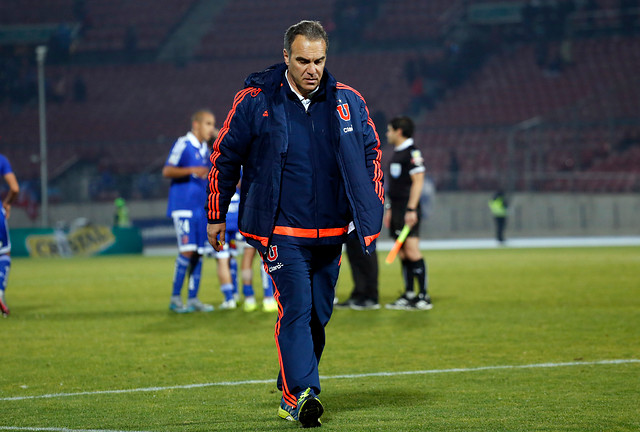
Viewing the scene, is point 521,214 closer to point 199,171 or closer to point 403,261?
point 403,261

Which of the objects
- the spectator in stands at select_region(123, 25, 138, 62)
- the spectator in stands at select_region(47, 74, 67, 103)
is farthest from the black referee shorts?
the spectator in stands at select_region(123, 25, 138, 62)

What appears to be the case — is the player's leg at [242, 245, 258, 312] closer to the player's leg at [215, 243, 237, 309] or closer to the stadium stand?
the player's leg at [215, 243, 237, 309]

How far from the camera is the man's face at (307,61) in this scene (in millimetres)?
4730

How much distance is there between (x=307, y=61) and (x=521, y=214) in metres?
26.9

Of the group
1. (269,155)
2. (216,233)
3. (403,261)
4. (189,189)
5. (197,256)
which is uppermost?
(269,155)

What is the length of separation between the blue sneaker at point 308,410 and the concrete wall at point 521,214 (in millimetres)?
26500

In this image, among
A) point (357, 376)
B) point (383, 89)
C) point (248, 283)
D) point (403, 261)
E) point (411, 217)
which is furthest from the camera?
point (383, 89)

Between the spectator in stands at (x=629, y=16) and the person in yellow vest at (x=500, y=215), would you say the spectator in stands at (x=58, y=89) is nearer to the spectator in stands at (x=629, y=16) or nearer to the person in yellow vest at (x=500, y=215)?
the person in yellow vest at (x=500, y=215)

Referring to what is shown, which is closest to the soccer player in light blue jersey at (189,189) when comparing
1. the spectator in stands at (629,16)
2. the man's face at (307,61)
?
the man's face at (307,61)

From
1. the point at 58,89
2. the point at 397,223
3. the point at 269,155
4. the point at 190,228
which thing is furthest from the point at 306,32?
the point at 58,89

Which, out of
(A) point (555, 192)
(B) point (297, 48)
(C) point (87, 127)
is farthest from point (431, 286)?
(C) point (87, 127)

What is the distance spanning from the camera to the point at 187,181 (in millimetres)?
10430

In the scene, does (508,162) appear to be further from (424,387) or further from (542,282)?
(424,387)

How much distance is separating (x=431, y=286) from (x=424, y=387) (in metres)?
8.18
